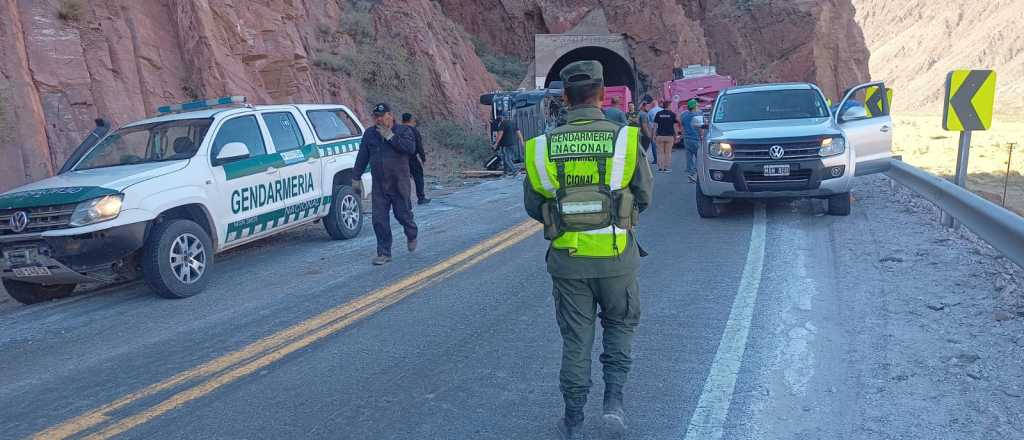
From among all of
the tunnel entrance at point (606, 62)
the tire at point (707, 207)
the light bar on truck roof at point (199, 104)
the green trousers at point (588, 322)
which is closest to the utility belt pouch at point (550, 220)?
the green trousers at point (588, 322)

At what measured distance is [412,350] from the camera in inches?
227

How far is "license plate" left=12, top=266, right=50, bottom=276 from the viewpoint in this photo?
736cm

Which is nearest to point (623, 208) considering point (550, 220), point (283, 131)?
point (550, 220)

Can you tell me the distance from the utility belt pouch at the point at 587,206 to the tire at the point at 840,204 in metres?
7.61

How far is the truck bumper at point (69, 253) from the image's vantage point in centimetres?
729

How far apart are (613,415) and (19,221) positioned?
5.98 metres

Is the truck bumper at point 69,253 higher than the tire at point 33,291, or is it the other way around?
the truck bumper at point 69,253

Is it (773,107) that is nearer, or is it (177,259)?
(177,259)

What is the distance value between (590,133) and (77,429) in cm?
328

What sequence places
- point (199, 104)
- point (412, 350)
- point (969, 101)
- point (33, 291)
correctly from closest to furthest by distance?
point (412, 350)
point (33, 291)
point (969, 101)
point (199, 104)

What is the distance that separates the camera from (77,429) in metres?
4.56

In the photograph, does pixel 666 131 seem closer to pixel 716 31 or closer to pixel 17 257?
pixel 17 257

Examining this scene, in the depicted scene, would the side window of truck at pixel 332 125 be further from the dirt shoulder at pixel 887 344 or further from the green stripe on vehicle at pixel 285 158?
the dirt shoulder at pixel 887 344

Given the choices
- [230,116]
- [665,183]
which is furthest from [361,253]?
[665,183]
